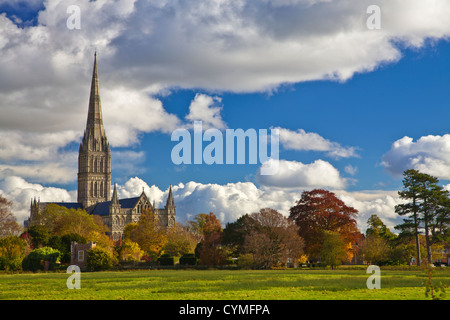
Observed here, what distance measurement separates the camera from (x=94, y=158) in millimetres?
195125

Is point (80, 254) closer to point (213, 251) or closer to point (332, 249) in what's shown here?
point (213, 251)

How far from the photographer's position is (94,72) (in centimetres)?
19512

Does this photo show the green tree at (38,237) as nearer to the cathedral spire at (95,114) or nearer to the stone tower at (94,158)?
the stone tower at (94,158)

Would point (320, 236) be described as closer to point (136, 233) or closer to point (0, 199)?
point (136, 233)

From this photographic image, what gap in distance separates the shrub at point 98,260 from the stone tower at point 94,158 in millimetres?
127281

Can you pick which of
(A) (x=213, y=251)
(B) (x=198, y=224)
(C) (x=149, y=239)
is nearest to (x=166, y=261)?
(A) (x=213, y=251)

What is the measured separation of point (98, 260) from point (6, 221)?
28.7 m

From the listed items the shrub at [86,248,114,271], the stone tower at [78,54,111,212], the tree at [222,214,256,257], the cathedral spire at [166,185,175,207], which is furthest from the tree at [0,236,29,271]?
the stone tower at [78,54,111,212]

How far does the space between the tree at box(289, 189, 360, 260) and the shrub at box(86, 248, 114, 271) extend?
25.2 meters

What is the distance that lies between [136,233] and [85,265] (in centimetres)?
3458

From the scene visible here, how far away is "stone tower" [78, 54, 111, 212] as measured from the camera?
192125 mm

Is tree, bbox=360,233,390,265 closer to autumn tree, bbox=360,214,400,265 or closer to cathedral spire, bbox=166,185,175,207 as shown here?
autumn tree, bbox=360,214,400,265
